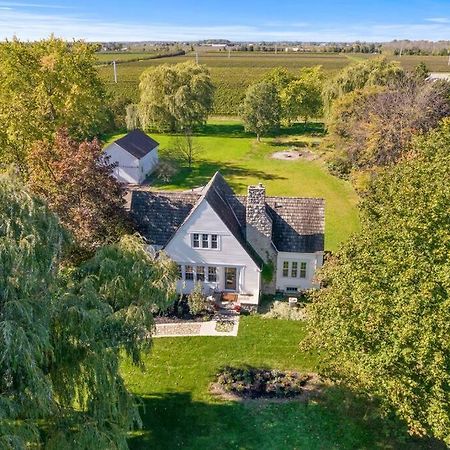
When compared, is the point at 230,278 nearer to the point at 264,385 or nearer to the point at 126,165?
the point at 264,385

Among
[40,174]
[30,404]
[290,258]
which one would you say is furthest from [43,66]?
[30,404]

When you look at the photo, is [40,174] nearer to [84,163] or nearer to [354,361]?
[84,163]

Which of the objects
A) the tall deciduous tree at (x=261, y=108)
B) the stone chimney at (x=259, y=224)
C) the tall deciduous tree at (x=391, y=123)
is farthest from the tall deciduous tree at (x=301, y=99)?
the stone chimney at (x=259, y=224)

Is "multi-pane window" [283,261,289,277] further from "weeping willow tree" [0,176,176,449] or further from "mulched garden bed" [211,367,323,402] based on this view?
"weeping willow tree" [0,176,176,449]

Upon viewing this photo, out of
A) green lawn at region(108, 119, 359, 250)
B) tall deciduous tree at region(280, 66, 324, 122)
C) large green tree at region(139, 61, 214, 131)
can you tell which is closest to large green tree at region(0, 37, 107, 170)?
green lawn at region(108, 119, 359, 250)

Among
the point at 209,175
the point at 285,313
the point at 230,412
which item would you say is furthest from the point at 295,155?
the point at 230,412
